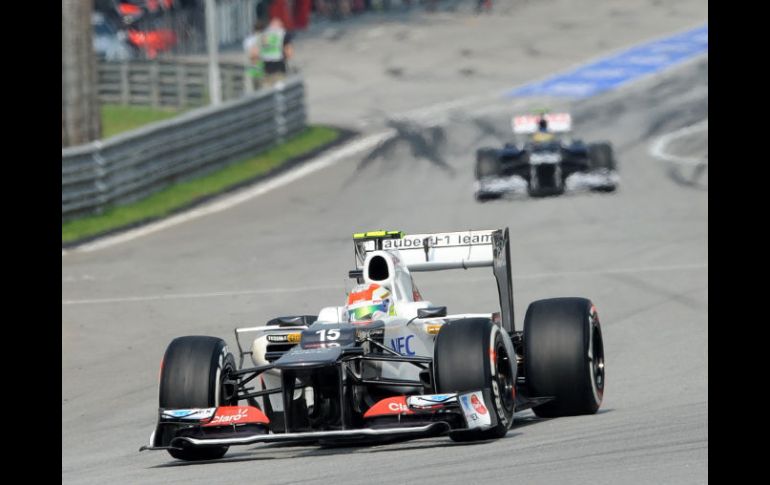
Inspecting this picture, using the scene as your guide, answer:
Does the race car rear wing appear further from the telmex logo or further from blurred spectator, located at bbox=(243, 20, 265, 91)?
blurred spectator, located at bbox=(243, 20, 265, 91)

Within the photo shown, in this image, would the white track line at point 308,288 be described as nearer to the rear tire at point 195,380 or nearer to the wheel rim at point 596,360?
the wheel rim at point 596,360

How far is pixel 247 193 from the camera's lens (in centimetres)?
2556

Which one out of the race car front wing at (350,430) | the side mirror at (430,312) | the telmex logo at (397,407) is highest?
the side mirror at (430,312)

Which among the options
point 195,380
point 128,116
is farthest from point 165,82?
point 195,380

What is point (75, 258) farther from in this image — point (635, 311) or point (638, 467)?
point (638, 467)

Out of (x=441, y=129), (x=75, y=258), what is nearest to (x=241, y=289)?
(x=75, y=258)

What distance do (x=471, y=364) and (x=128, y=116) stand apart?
25785mm

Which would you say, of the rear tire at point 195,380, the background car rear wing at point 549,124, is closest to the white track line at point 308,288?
the background car rear wing at point 549,124

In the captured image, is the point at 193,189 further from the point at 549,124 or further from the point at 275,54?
the point at 275,54

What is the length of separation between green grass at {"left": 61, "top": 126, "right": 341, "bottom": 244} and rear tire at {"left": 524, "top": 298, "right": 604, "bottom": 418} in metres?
12.5

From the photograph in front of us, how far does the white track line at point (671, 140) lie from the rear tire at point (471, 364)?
16.6 metres

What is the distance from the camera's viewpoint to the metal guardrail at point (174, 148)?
918 inches

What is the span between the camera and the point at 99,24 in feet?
139
